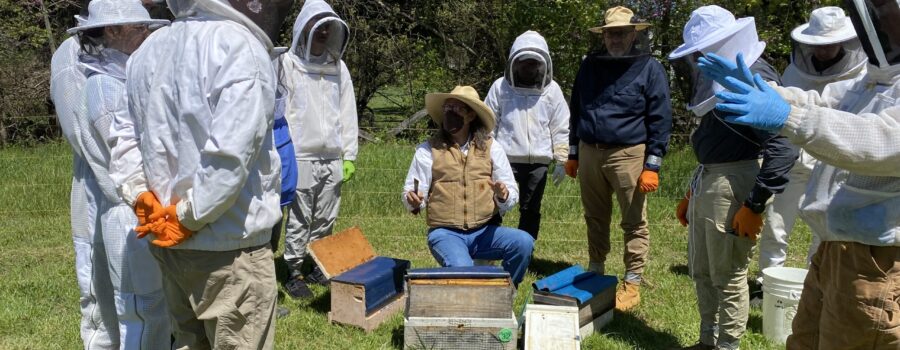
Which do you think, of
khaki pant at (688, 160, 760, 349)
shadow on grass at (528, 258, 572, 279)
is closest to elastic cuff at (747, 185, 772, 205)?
khaki pant at (688, 160, 760, 349)

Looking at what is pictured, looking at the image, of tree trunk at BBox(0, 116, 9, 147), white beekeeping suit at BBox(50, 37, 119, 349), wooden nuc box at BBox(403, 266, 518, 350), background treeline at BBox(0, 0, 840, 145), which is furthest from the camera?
tree trunk at BBox(0, 116, 9, 147)

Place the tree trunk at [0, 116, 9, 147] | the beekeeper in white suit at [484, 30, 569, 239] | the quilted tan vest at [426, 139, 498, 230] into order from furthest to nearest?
the tree trunk at [0, 116, 9, 147], the beekeeper in white suit at [484, 30, 569, 239], the quilted tan vest at [426, 139, 498, 230]

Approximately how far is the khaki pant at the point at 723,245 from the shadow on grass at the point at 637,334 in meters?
0.41

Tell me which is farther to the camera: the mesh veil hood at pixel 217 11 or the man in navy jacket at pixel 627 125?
the man in navy jacket at pixel 627 125

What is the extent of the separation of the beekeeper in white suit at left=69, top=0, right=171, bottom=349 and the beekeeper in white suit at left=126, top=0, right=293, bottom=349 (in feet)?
1.70

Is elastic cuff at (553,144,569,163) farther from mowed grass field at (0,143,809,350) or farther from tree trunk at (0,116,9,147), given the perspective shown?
tree trunk at (0,116,9,147)

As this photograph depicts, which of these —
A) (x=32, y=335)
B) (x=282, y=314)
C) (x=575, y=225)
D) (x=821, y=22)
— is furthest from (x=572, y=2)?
(x=32, y=335)

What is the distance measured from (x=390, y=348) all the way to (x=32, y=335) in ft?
7.29

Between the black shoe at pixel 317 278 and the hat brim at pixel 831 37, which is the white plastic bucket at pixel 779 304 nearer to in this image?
the hat brim at pixel 831 37

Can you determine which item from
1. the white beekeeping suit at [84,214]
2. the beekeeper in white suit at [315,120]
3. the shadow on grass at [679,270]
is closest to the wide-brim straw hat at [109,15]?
the white beekeeping suit at [84,214]

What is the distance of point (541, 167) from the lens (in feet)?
18.7

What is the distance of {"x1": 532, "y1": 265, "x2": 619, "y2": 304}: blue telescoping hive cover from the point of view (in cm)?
427

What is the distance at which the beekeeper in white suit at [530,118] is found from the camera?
5.52 meters

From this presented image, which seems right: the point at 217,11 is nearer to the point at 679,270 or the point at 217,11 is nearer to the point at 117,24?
the point at 117,24
